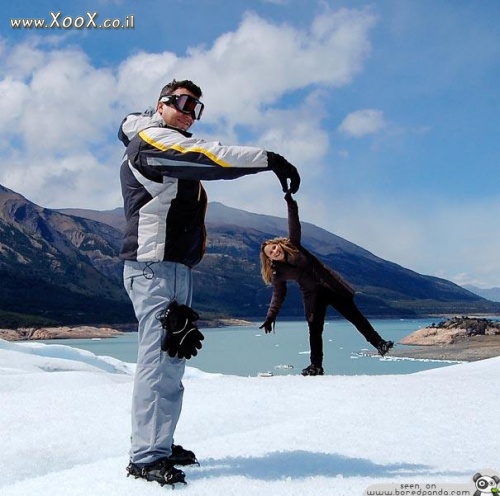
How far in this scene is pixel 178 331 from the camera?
3.92 meters

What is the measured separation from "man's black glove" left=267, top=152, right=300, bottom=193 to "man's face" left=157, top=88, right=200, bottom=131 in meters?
0.83

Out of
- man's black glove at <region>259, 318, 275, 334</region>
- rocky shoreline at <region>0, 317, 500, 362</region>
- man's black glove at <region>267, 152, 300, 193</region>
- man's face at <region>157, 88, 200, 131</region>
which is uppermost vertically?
man's face at <region>157, 88, 200, 131</region>

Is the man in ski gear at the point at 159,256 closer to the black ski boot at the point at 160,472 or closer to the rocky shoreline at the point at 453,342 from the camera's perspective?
the black ski boot at the point at 160,472

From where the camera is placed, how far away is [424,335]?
7112 centimetres

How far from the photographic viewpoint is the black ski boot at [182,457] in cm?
428

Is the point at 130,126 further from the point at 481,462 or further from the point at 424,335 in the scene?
the point at 424,335

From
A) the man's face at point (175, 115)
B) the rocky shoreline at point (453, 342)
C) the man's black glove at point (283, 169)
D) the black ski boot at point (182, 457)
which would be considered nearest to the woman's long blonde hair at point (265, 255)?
the man's face at point (175, 115)

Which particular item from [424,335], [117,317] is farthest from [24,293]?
[424,335]

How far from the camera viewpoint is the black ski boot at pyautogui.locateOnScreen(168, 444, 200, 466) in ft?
14.0

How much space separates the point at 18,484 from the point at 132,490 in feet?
3.22

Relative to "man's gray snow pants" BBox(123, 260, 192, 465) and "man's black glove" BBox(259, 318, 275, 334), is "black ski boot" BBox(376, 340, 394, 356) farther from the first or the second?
"man's gray snow pants" BBox(123, 260, 192, 465)

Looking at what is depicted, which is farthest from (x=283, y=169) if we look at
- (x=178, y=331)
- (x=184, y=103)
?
(x=178, y=331)

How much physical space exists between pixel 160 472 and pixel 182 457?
0.44 m

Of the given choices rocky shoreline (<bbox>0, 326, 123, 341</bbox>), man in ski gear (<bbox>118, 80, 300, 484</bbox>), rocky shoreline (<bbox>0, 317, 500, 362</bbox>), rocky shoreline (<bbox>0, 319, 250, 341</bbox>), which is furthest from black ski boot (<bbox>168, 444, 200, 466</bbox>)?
rocky shoreline (<bbox>0, 326, 123, 341</bbox>)
